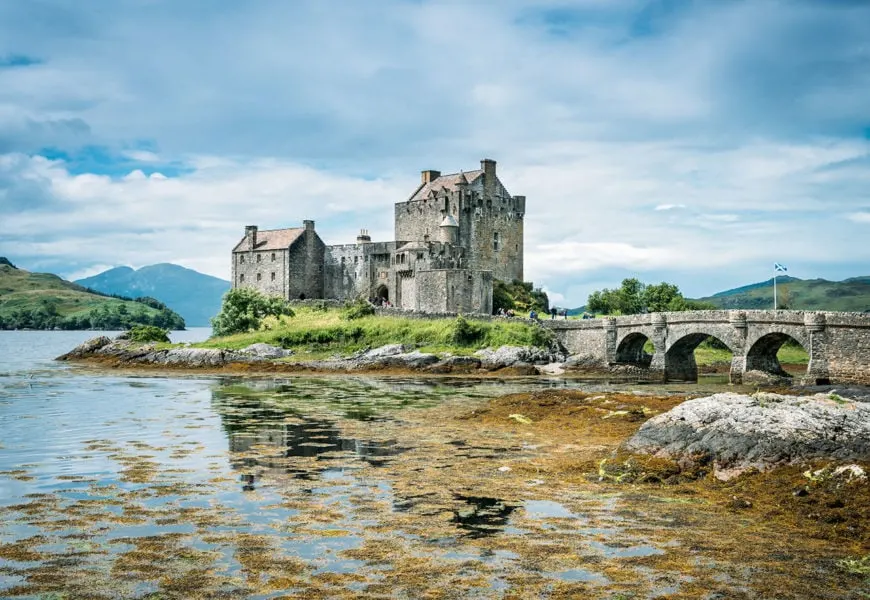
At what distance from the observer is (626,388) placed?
154ft

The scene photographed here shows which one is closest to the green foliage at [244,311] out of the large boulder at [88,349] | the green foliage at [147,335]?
the green foliage at [147,335]

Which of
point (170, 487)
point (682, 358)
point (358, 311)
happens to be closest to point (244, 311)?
point (358, 311)

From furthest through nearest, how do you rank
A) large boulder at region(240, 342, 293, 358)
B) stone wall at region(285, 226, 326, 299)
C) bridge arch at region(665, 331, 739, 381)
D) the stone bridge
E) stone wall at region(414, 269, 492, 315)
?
1. stone wall at region(285, 226, 326, 299)
2. stone wall at region(414, 269, 492, 315)
3. large boulder at region(240, 342, 293, 358)
4. bridge arch at region(665, 331, 739, 381)
5. the stone bridge

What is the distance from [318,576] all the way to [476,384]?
38419mm

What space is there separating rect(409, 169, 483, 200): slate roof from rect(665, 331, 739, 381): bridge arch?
31.9 metres

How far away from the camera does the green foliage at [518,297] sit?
8394cm

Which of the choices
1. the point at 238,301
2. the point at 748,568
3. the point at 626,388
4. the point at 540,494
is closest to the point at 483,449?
the point at 540,494

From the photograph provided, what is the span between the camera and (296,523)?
15383 mm

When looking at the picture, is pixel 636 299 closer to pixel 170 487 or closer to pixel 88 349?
pixel 88 349

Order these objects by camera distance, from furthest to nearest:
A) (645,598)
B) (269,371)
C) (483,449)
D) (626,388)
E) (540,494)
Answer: (269,371) < (626,388) < (483,449) < (540,494) < (645,598)

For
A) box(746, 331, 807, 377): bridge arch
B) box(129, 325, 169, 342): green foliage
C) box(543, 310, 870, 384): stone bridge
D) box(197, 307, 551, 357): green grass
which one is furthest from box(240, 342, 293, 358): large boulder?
box(746, 331, 807, 377): bridge arch

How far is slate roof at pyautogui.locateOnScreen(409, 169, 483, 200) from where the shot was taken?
283ft

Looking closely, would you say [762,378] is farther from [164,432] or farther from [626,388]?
[164,432]

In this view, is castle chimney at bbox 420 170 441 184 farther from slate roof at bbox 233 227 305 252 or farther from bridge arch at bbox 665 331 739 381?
bridge arch at bbox 665 331 739 381
